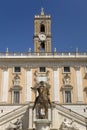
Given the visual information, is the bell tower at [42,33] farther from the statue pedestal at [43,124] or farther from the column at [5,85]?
the statue pedestal at [43,124]

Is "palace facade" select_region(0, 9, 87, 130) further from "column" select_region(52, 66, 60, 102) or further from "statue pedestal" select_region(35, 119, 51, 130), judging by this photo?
"statue pedestal" select_region(35, 119, 51, 130)

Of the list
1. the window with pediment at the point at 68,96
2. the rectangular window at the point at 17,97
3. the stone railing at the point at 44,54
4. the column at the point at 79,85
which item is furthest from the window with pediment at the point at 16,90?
the column at the point at 79,85

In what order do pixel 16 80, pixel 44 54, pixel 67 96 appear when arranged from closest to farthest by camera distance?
pixel 67 96 → pixel 16 80 → pixel 44 54

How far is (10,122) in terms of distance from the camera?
125 ft

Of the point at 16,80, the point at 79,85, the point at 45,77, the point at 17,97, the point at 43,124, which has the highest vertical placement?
the point at 45,77

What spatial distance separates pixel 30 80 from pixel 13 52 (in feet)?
15.9

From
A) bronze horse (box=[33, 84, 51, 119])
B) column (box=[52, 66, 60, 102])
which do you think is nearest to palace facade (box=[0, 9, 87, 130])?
column (box=[52, 66, 60, 102])

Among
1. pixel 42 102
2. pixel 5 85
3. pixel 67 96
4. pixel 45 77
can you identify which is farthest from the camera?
pixel 45 77

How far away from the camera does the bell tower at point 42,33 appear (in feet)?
175

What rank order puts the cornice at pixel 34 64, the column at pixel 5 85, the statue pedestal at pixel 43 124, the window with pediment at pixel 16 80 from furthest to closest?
the cornice at pixel 34 64, the window with pediment at pixel 16 80, the column at pixel 5 85, the statue pedestal at pixel 43 124

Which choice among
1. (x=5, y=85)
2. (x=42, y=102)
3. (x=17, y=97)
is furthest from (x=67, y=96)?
(x=42, y=102)

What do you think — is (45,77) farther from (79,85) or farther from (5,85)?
(5,85)

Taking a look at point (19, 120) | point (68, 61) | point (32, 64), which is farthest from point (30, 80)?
point (19, 120)

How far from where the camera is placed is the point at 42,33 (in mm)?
54562
